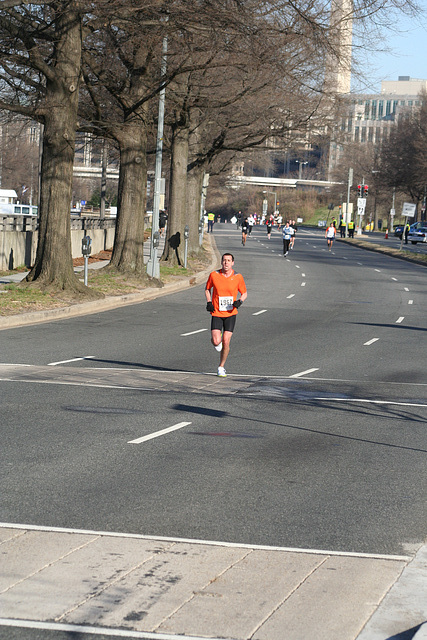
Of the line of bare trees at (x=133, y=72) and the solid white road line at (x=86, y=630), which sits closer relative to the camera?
the solid white road line at (x=86, y=630)

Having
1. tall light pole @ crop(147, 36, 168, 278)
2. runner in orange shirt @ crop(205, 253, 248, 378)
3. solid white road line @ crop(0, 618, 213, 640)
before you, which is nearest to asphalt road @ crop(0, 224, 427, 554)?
runner in orange shirt @ crop(205, 253, 248, 378)

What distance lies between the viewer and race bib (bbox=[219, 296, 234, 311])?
44.6ft

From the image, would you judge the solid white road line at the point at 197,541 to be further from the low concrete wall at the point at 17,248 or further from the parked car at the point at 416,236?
the parked car at the point at 416,236

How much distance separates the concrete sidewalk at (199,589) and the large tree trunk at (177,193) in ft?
102

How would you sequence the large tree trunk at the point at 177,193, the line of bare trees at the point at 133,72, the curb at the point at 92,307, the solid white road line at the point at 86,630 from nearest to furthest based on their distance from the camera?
the solid white road line at the point at 86,630, the curb at the point at 92,307, the line of bare trees at the point at 133,72, the large tree trunk at the point at 177,193

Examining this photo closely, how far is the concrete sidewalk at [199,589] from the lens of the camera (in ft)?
15.0

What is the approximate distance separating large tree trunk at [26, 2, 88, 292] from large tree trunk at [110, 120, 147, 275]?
5.63m

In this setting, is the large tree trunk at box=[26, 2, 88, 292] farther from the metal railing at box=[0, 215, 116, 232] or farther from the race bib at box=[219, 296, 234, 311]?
the race bib at box=[219, 296, 234, 311]

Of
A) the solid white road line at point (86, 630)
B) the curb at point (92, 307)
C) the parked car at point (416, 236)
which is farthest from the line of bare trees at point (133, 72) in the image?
the parked car at point (416, 236)

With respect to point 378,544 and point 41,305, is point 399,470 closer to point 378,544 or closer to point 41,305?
point 378,544

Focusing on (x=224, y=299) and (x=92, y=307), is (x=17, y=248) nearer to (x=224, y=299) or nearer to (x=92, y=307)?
(x=92, y=307)

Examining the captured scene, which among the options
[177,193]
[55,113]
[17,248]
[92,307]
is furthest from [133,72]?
[177,193]

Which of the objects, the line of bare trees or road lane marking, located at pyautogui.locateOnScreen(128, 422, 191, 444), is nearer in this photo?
road lane marking, located at pyautogui.locateOnScreen(128, 422, 191, 444)

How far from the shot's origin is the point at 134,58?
27.4 meters
